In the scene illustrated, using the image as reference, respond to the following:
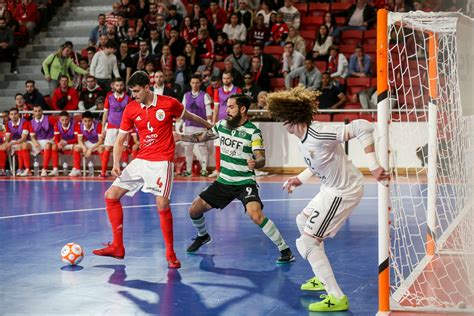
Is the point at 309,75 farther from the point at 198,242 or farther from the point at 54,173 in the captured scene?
the point at 198,242

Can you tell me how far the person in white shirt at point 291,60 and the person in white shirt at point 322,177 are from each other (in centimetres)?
1154

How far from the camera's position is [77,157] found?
16625mm

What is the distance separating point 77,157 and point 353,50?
7.26 m

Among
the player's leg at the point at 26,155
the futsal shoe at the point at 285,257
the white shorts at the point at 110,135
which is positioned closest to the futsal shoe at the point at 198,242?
the futsal shoe at the point at 285,257

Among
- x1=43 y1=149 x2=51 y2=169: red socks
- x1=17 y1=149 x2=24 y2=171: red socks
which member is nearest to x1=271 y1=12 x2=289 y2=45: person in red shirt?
x1=43 y1=149 x2=51 y2=169: red socks

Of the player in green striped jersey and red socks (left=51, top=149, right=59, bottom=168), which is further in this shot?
red socks (left=51, top=149, right=59, bottom=168)

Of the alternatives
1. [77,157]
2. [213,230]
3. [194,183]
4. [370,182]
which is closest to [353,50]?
[370,182]

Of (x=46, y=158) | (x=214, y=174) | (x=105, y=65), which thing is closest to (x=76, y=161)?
(x=46, y=158)

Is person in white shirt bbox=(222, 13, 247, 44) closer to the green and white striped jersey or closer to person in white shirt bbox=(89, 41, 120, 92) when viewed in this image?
person in white shirt bbox=(89, 41, 120, 92)

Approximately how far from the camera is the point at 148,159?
7.32 meters

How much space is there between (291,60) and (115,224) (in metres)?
10.6

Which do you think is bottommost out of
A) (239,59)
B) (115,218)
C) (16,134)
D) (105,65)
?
(115,218)

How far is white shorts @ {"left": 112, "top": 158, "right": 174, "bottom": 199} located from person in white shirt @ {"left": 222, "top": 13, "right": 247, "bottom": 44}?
11.6m

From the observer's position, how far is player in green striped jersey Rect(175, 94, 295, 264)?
7.38 m
